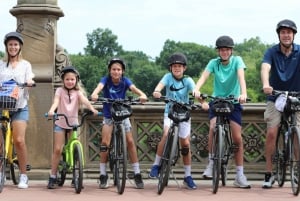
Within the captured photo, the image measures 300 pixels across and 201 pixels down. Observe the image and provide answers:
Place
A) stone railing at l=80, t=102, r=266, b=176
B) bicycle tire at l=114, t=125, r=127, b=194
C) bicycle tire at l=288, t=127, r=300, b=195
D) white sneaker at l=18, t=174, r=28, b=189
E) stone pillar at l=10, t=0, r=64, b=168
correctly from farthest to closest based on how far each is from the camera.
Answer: stone railing at l=80, t=102, r=266, b=176 → stone pillar at l=10, t=0, r=64, b=168 → white sneaker at l=18, t=174, r=28, b=189 → bicycle tire at l=114, t=125, r=127, b=194 → bicycle tire at l=288, t=127, r=300, b=195

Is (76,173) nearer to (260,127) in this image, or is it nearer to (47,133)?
(47,133)

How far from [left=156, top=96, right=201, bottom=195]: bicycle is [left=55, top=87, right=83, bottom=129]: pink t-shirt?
1222mm

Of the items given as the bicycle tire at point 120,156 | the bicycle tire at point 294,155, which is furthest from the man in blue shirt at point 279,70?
the bicycle tire at point 120,156

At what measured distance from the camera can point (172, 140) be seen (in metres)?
8.30

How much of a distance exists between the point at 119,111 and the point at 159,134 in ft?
6.01

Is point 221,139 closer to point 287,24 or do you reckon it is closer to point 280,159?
point 280,159

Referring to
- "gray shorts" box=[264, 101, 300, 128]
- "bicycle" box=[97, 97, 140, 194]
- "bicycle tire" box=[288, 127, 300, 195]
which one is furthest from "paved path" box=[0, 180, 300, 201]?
"gray shorts" box=[264, 101, 300, 128]

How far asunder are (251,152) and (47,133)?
3.15 metres

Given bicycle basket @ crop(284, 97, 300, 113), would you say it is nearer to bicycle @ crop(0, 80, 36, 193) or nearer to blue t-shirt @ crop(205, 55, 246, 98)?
blue t-shirt @ crop(205, 55, 246, 98)

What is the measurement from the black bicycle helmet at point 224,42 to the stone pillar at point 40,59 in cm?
265

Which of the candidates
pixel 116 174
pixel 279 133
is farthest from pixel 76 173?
pixel 279 133

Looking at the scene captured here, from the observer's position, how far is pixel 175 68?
8.75m

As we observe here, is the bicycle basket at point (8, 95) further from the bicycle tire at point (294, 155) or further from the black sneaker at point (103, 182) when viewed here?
the bicycle tire at point (294, 155)

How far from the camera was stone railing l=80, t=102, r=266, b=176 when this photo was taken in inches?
403
